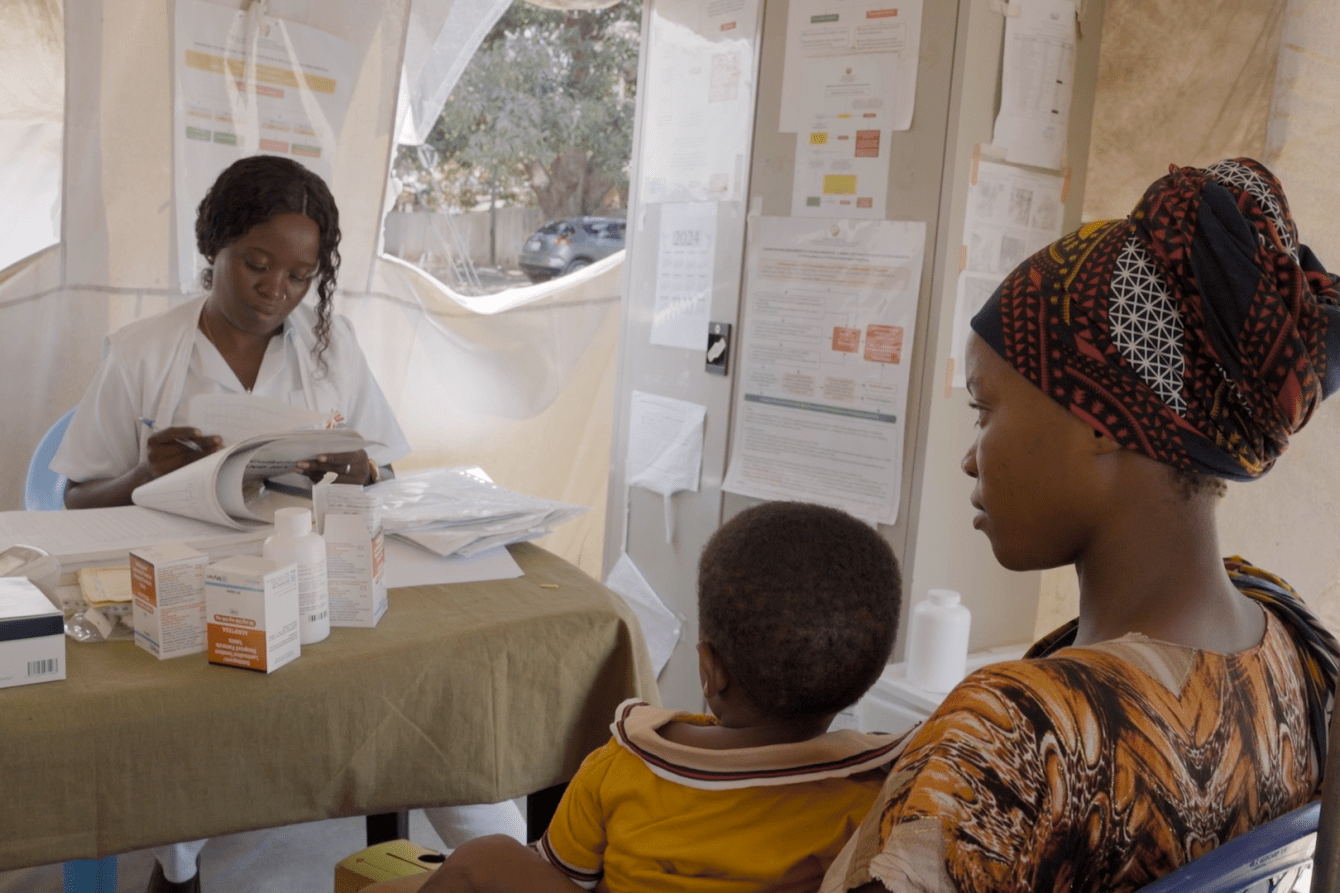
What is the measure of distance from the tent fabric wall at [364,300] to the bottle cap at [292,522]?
183cm

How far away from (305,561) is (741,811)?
2.02 ft

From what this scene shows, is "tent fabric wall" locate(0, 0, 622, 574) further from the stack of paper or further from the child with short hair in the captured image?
the child with short hair

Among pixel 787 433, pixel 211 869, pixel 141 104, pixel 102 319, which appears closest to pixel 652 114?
pixel 787 433

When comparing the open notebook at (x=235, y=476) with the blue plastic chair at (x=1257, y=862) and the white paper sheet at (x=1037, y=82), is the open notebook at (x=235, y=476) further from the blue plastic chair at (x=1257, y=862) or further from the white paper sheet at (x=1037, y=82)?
the white paper sheet at (x=1037, y=82)

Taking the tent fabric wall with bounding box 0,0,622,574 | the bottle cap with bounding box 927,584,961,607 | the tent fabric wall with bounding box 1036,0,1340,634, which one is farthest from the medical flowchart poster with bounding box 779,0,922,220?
the tent fabric wall with bounding box 0,0,622,574

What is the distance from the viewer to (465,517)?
5.65 ft

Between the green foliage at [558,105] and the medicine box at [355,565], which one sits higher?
the green foliage at [558,105]

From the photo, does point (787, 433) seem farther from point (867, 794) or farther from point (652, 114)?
point (867, 794)

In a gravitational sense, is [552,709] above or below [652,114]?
below

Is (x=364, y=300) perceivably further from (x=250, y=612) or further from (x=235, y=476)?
(x=250, y=612)

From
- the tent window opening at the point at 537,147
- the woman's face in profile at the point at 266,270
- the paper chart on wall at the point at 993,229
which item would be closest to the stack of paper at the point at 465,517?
the woman's face in profile at the point at 266,270

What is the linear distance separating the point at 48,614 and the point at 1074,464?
1.10 meters

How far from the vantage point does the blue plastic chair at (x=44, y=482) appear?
234 cm

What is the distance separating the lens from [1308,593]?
2148mm
